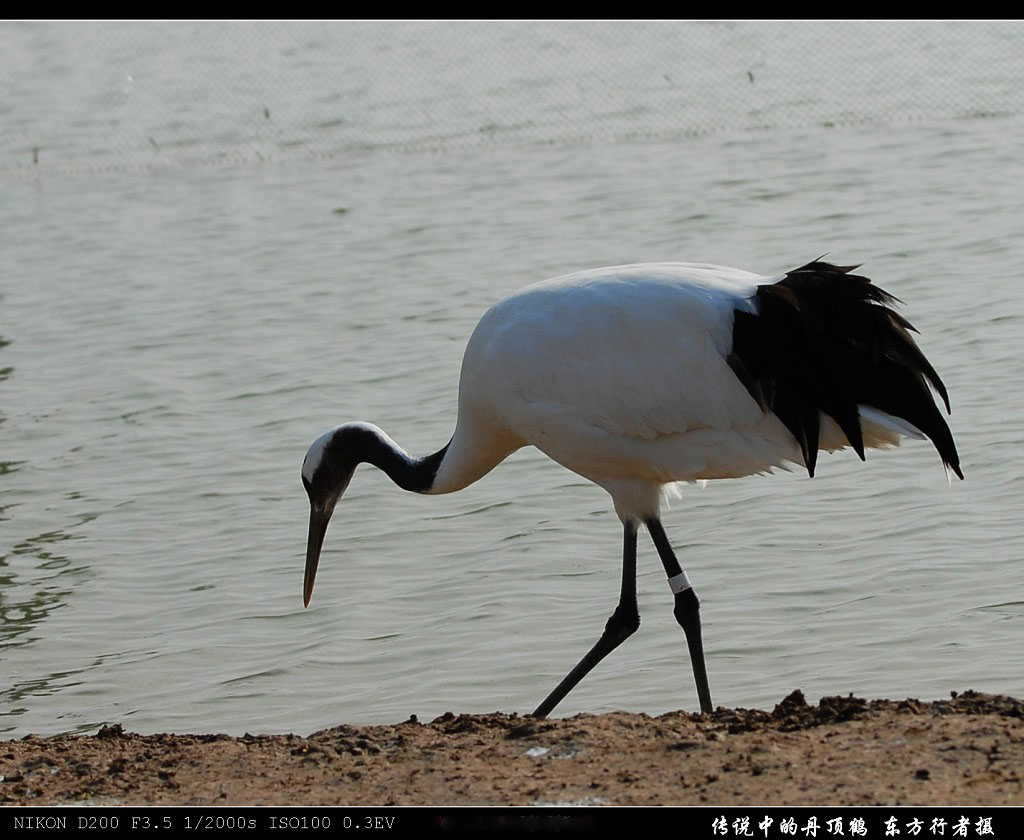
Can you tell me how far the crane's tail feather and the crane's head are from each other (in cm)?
213

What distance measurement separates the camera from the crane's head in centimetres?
830

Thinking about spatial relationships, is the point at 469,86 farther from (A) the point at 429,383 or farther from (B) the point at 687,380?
(B) the point at 687,380

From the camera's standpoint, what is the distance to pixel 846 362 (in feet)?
23.0

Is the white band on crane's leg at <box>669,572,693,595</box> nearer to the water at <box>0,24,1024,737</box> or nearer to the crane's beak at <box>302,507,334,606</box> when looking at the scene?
the water at <box>0,24,1024,737</box>

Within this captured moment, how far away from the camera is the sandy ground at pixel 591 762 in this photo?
5512 mm

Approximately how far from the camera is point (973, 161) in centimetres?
1775

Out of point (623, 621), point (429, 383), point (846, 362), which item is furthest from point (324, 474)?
point (429, 383)

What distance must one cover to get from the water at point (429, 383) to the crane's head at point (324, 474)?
65 cm

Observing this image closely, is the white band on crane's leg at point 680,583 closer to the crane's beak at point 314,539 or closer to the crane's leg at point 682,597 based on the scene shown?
→ the crane's leg at point 682,597

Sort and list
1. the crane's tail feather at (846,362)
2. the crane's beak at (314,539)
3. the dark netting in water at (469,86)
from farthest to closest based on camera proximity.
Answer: the dark netting in water at (469,86) < the crane's beak at (314,539) < the crane's tail feather at (846,362)

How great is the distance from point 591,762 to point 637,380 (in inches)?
70.3

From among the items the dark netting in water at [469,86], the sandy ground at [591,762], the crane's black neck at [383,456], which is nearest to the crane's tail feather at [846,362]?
the sandy ground at [591,762]
